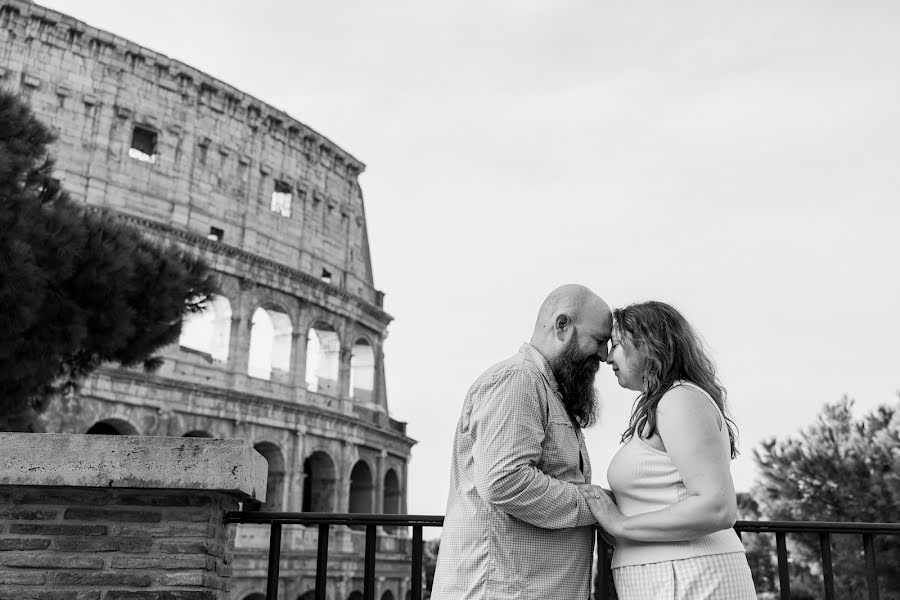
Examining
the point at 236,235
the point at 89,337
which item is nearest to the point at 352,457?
the point at 236,235

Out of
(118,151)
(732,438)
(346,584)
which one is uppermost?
(118,151)

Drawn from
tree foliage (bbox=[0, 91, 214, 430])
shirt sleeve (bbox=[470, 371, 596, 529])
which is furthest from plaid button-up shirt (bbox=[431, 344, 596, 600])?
tree foliage (bbox=[0, 91, 214, 430])

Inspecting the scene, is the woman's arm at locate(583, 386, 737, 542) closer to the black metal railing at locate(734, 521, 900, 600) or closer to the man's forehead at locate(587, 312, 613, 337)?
the man's forehead at locate(587, 312, 613, 337)

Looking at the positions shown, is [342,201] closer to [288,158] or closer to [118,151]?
[288,158]

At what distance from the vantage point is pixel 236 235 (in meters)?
23.6

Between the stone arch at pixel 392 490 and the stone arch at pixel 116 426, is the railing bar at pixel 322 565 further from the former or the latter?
the stone arch at pixel 392 490

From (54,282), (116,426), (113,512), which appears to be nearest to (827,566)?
(113,512)

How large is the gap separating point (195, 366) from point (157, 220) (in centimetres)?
395

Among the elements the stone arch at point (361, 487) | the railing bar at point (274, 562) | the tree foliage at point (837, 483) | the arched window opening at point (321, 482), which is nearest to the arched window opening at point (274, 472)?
the arched window opening at point (321, 482)

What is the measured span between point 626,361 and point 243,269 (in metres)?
21.6

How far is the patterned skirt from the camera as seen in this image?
2.12m

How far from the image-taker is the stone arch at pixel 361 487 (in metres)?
25.4

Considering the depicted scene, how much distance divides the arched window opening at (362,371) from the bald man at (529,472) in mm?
24764

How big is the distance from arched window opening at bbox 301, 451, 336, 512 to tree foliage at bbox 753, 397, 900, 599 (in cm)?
1147
